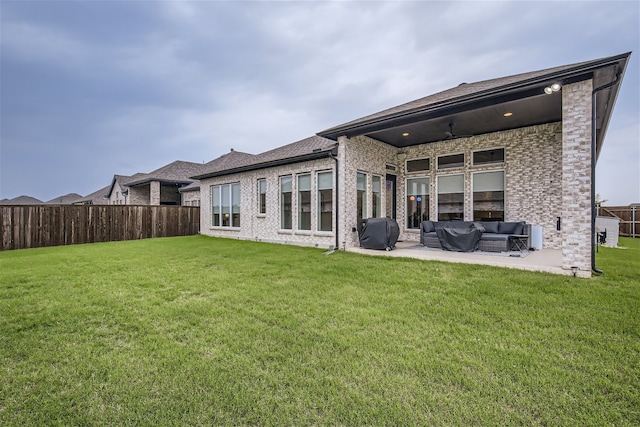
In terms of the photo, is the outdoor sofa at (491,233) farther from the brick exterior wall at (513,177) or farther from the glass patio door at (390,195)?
the glass patio door at (390,195)

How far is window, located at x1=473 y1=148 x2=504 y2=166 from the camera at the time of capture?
27.2ft

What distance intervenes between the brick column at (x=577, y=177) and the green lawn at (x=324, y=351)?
21.8 inches

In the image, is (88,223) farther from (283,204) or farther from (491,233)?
(491,233)

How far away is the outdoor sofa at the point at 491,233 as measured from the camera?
7.23 meters

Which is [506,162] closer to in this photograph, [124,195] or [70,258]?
[70,258]

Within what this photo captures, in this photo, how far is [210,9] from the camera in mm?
10414

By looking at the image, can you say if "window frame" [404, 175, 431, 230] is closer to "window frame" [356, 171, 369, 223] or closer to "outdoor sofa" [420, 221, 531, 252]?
"outdoor sofa" [420, 221, 531, 252]

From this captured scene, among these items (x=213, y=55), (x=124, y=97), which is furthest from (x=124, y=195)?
(x=213, y=55)

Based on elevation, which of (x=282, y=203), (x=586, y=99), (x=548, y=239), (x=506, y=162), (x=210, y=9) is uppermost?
(x=210, y=9)

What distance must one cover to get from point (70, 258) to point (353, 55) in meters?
13.5

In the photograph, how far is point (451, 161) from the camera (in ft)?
30.1

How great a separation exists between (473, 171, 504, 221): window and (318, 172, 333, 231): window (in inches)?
183

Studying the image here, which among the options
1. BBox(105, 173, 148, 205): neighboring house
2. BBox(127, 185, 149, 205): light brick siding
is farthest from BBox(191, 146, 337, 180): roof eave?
BBox(105, 173, 148, 205): neighboring house

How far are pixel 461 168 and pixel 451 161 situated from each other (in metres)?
0.43
